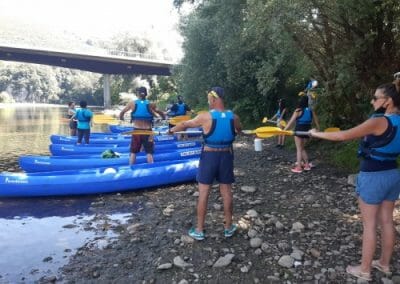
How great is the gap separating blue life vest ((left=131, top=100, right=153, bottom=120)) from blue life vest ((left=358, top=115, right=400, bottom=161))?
18.6 feet

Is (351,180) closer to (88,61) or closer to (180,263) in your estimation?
(180,263)

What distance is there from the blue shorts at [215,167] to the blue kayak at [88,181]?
347cm

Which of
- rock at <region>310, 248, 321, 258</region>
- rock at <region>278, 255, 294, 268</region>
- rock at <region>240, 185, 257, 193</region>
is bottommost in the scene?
rock at <region>278, 255, 294, 268</region>

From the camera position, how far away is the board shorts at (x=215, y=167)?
4.83 metres

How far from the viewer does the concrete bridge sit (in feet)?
147

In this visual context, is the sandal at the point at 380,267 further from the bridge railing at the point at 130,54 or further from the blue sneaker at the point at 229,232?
the bridge railing at the point at 130,54

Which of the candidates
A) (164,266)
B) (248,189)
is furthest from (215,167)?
(248,189)

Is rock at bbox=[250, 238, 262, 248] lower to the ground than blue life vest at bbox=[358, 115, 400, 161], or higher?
lower

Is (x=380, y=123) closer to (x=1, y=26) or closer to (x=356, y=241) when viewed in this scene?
(x=356, y=241)

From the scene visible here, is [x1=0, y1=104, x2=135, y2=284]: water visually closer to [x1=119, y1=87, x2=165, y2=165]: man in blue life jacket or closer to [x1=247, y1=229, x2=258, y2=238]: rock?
[x1=119, y1=87, x2=165, y2=165]: man in blue life jacket

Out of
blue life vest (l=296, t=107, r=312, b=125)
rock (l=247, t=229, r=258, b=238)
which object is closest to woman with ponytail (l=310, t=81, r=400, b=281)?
rock (l=247, t=229, r=258, b=238)

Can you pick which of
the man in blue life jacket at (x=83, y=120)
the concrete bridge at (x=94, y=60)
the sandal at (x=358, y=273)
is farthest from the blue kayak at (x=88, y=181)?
the concrete bridge at (x=94, y=60)

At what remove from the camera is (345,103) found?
944 centimetres

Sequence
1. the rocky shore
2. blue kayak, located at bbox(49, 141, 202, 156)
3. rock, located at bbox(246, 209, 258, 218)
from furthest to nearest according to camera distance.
Result: 1. blue kayak, located at bbox(49, 141, 202, 156)
2. rock, located at bbox(246, 209, 258, 218)
3. the rocky shore
